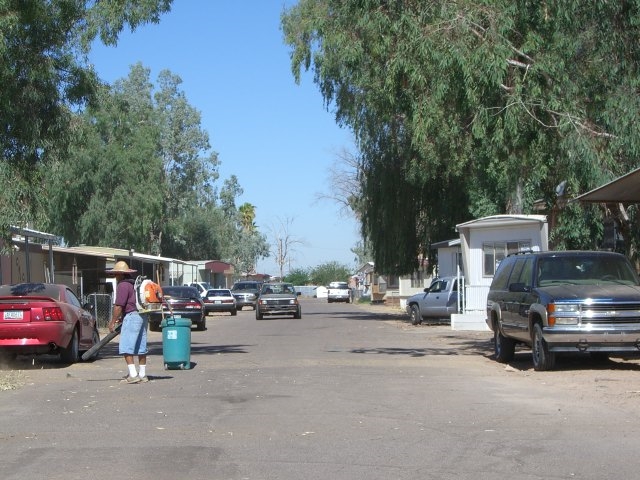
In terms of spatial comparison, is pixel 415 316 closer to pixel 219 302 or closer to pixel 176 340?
pixel 219 302

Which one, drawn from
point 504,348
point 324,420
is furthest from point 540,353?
point 324,420

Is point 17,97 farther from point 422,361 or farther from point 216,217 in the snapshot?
point 216,217

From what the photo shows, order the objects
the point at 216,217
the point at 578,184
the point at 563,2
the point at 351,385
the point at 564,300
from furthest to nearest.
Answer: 1. the point at 216,217
2. the point at 578,184
3. the point at 563,2
4. the point at 564,300
5. the point at 351,385

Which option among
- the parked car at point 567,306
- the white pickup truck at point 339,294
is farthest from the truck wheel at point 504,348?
the white pickup truck at point 339,294

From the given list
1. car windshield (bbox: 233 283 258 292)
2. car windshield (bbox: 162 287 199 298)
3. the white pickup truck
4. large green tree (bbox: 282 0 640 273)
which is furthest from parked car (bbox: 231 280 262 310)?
large green tree (bbox: 282 0 640 273)

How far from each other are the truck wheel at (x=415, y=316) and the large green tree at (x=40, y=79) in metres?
17.7

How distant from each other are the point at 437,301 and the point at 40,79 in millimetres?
18608

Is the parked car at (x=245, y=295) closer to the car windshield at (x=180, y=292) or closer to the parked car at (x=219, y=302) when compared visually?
the parked car at (x=219, y=302)

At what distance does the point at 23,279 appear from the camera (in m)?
31.7

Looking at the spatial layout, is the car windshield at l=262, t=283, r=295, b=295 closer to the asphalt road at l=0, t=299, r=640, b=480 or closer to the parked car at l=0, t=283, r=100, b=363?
the asphalt road at l=0, t=299, r=640, b=480

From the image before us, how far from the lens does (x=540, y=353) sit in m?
15.2

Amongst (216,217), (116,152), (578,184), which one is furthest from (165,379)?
(216,217)

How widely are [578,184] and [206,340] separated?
1167 cm

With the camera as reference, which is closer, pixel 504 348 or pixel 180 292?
pixel 504 348
